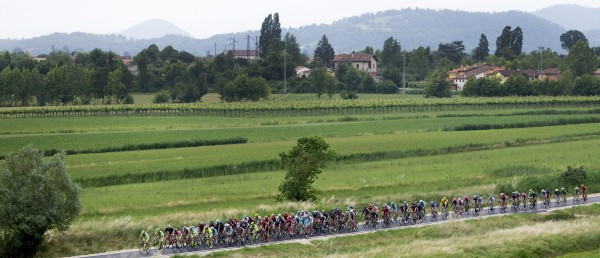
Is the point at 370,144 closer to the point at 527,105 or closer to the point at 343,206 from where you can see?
the point at 343,206

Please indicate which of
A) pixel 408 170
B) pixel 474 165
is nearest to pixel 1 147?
pixel 408 170

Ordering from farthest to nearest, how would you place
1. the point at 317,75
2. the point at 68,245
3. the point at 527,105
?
the point at 317,75 → the point at 527,105 → the point at 68,245

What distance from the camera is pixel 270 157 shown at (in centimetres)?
7800

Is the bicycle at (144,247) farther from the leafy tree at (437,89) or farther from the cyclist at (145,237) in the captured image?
the leafy tree at (437,89)

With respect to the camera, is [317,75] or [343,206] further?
[317,75]

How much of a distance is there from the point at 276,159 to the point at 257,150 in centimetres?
769

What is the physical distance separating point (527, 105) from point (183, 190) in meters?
102

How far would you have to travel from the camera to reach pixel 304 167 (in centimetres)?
5531

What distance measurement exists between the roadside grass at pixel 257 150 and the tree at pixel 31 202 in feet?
76.4

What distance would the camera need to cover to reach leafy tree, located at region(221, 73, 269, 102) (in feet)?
518

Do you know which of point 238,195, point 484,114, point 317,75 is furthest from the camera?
point 317,75

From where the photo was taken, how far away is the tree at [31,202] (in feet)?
133

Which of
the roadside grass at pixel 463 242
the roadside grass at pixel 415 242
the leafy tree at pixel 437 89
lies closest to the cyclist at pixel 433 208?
the roadside grass at pixel 463 242

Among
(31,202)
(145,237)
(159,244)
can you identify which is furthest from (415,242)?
(31,202)
